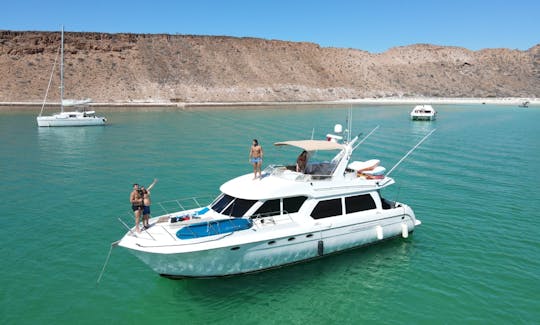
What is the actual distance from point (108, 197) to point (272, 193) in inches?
431

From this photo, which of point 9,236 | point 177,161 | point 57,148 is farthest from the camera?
point 57,148

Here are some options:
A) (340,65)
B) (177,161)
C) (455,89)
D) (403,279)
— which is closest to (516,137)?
(177,161)

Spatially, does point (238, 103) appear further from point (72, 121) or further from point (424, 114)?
point (72, 121)

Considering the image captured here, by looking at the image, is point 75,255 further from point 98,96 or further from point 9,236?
point 98,96

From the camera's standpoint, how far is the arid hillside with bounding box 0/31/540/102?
286 feet

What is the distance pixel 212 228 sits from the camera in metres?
11.2

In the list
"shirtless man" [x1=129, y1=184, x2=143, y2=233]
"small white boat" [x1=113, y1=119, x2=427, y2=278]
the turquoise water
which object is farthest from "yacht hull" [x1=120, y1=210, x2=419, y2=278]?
"shirtless man" [x1=129, y1=184, x2=143, y2=233]

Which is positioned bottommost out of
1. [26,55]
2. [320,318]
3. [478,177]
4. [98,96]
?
[320,318]

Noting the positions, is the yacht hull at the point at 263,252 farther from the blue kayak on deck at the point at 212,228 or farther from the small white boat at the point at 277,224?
the blue kayak on deck at the point at 212,228

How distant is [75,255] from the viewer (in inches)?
533

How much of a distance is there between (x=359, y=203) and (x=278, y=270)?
11.7ft

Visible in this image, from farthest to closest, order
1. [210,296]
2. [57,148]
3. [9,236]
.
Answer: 1. [57,148]
2. [9,236]
3. [210,296]

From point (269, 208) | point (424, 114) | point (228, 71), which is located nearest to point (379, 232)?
point (269, 208)

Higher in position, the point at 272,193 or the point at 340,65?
the point at 340,65
